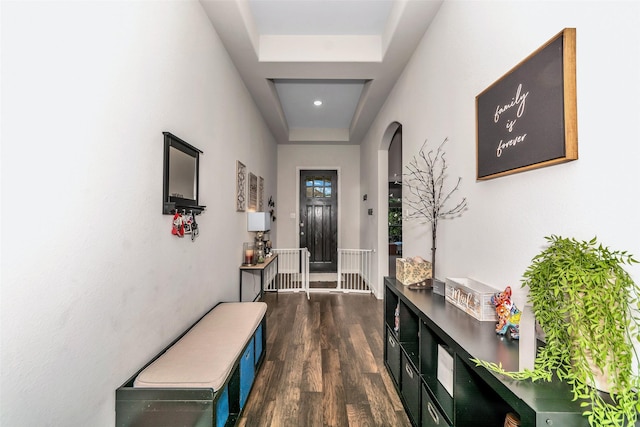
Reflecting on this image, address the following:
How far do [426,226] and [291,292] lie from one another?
303 centimetres

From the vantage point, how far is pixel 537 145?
1231 mm

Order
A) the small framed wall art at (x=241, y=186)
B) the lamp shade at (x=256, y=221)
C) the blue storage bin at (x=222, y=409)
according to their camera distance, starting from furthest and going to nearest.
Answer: the lamp shade at (x=256, y=221), the small framed wall art at (x=241, y=186), the blue storage bin at (x=222, y=409)

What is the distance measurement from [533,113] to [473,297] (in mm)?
912

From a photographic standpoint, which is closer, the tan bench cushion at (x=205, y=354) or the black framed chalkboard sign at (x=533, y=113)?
the black framed chalkboard sign at (x=533, y=113)

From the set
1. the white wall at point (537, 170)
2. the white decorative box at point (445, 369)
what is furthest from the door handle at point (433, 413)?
the white wall at point (537, 170)

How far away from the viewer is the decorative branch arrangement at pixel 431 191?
2133 millimetres


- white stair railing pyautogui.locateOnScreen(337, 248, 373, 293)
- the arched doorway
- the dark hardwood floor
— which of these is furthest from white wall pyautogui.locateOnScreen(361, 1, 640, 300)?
the arched doorway

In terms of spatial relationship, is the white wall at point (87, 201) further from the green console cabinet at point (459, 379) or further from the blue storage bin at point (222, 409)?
the green console cabinet at point (459, 379)

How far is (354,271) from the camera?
6582mm

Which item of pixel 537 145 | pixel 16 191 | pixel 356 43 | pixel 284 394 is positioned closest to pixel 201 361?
pixel 284 394

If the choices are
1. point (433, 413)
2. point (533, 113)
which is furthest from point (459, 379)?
point (533, 113)

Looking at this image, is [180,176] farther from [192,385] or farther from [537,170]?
[537,170]

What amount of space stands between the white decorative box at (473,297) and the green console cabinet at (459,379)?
0.04 m

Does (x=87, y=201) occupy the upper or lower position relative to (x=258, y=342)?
upper
